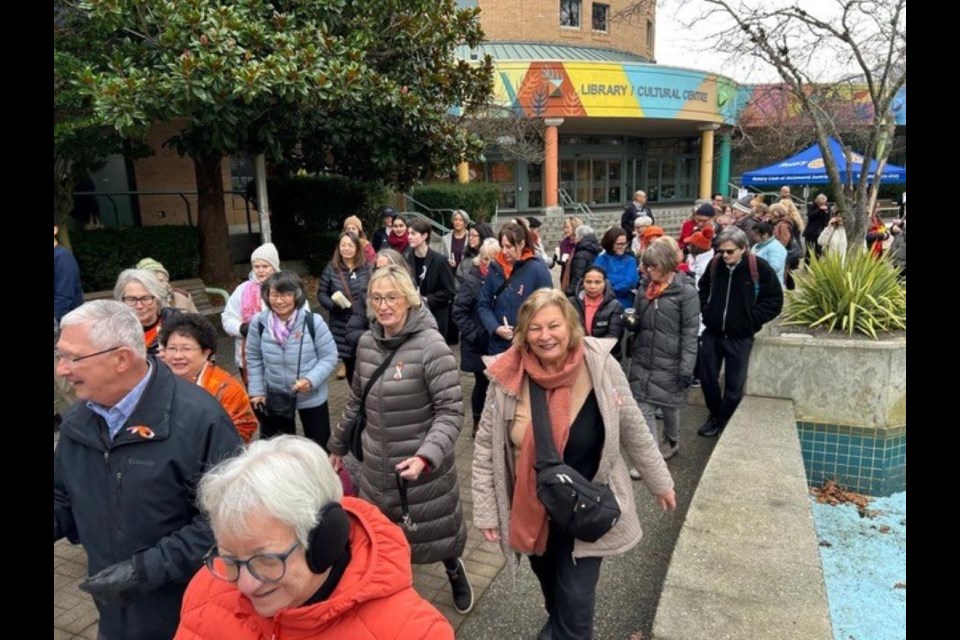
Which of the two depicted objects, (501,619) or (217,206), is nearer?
(501,619)

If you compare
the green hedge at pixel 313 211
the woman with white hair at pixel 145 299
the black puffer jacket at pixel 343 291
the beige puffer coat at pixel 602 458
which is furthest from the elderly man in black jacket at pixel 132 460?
the green hedge at pixel 313 211

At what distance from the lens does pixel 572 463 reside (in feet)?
8.91

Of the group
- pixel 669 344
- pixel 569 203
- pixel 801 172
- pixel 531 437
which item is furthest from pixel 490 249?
pixel 569 203

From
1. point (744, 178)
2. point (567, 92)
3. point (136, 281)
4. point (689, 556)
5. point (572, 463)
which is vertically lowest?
point (689, 556)

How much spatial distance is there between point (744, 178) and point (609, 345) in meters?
17.1

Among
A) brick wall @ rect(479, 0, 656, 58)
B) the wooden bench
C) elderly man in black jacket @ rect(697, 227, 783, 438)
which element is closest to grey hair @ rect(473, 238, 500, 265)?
elderly man in black jacket @ rect(697, 227, 783, 438)

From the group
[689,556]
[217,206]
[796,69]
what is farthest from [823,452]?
[217,206]

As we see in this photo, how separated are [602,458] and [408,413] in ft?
3.36

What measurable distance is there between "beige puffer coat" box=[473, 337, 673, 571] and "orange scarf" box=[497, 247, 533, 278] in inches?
109

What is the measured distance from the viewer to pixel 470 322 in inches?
227

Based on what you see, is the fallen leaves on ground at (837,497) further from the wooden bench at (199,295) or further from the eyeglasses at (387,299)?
the wooden bench at (199,295)

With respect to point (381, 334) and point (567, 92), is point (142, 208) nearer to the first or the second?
point (381, 334)

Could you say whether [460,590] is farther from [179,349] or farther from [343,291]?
[343,291]

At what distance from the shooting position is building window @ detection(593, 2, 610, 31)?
30609 mm
